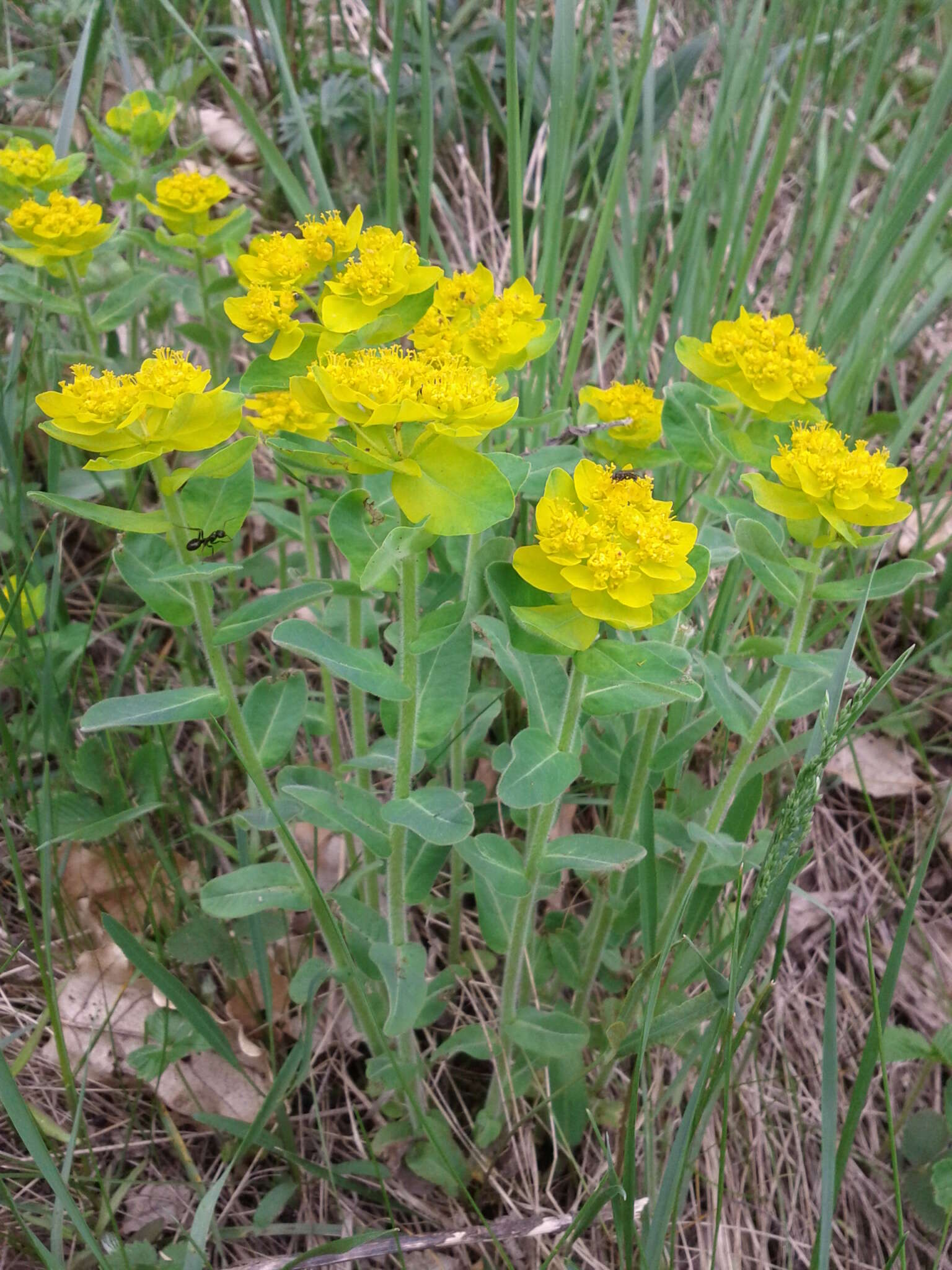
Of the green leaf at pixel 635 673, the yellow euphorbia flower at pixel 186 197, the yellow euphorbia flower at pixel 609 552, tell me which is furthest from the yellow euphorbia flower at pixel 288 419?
the yellow euphorbia flower at pixel 186 197

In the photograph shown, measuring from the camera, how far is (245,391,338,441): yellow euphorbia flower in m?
1.48

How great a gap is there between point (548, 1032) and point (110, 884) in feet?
3.18

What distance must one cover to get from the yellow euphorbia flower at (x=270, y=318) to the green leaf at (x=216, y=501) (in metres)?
0.18

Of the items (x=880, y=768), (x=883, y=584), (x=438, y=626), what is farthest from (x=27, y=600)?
(x=880, y=768)

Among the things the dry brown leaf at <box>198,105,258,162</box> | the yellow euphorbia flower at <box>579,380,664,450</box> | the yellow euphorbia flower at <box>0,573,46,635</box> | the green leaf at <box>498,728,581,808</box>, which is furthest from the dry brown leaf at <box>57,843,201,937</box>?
the dry brown leaf at <box>198,105,258,162</box>

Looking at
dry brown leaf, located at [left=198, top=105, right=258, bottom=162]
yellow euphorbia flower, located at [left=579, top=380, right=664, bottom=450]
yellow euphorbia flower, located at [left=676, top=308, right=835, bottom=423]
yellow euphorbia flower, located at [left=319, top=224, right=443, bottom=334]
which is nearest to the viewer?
yellow euphorbia flower, located at [left=319, top=224, right=443, bottom=334]

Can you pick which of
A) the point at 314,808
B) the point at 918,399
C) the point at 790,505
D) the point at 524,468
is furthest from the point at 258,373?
the point at 918,399

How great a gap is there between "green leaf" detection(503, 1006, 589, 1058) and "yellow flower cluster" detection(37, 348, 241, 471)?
3.46ft

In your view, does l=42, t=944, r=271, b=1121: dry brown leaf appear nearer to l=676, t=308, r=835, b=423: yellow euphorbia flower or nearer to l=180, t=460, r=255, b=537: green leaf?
l=180, t=460, r=255, b=537: green leaf

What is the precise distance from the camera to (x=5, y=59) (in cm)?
314

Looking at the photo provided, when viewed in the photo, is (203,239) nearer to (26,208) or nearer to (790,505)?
(26,208)

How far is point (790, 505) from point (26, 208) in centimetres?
159

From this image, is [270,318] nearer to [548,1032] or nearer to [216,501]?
[216,501]

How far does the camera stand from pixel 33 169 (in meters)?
2.12
